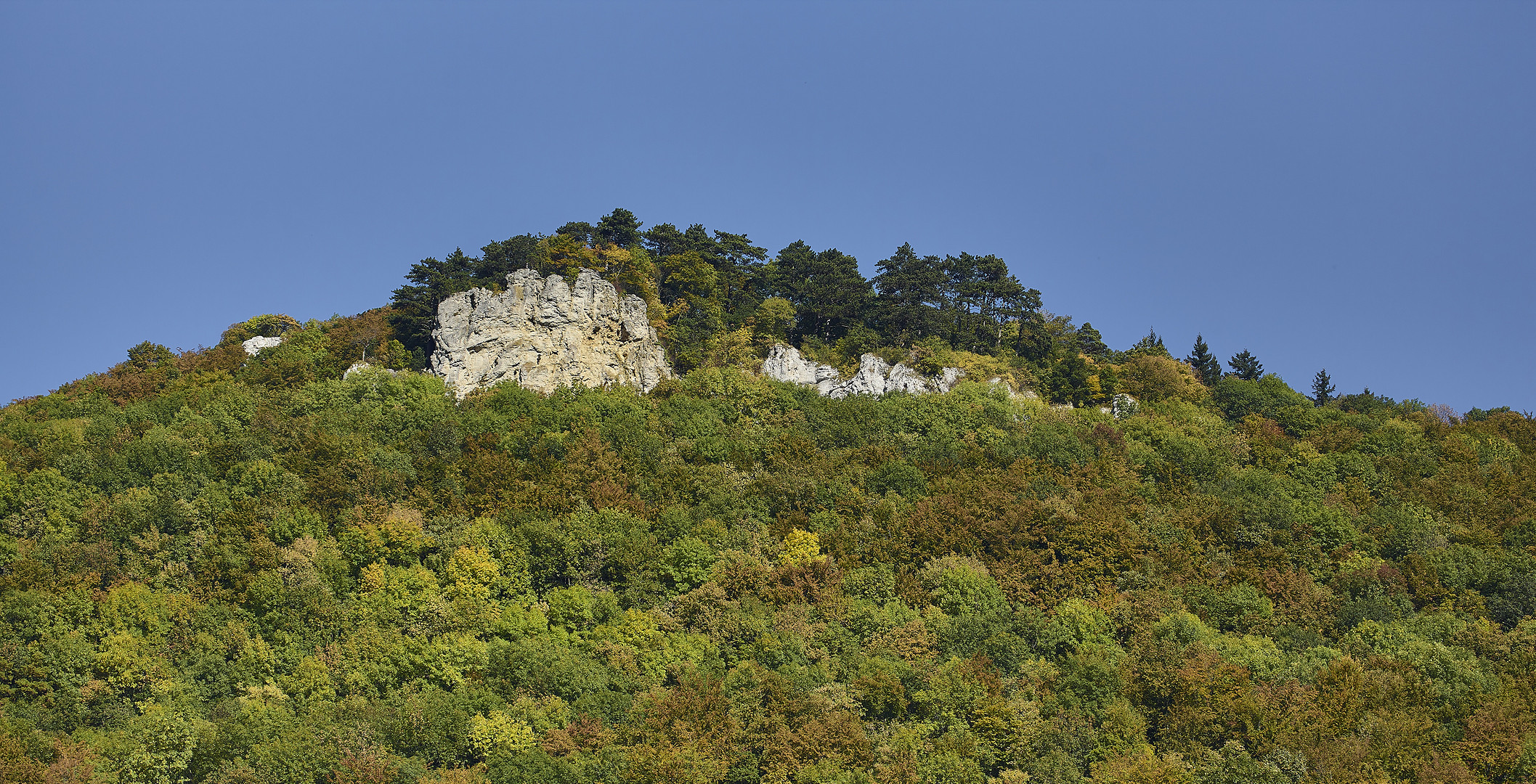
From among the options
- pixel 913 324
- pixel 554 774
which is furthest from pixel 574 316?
pixel 554 774

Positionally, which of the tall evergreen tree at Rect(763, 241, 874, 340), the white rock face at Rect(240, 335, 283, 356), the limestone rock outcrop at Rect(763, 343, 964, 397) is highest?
the tall evergreen tree at Rect(763, 241, 874, 340)

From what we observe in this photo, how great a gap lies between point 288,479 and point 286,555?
16.8 feet

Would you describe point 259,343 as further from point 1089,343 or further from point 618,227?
point 1089,343

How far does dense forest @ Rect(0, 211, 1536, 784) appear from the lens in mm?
41281

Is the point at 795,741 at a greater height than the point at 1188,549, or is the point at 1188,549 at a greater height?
the point at 1188,549

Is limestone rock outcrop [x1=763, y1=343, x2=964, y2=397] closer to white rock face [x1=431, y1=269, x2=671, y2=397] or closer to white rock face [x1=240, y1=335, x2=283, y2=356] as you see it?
white rock face [x1=431, y1=269, x2=671, y2=397]

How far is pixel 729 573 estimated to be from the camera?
165 ft

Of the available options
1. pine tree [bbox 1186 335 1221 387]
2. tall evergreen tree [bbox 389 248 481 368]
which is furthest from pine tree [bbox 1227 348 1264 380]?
tall evergreen tree [bbox 389 248 481 368]

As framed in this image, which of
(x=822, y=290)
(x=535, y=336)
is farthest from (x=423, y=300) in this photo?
(x=822, y=290)

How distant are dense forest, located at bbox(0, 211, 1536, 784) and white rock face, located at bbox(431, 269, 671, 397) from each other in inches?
70.4

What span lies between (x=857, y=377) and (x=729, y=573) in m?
21.3

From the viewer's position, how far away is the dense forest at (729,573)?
135ft

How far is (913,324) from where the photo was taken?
238 feet

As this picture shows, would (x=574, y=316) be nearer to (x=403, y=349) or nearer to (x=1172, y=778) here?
(x=403, y=349)
